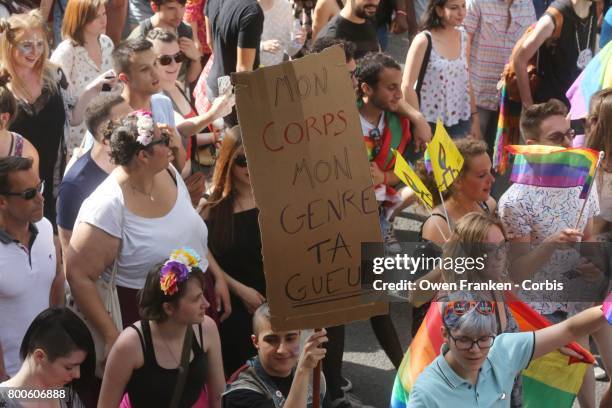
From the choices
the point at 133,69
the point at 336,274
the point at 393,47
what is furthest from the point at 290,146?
the point at 393,47

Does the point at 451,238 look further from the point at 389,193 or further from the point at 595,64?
the point at 595,64

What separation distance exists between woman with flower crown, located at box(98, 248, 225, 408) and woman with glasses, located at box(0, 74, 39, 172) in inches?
54.7

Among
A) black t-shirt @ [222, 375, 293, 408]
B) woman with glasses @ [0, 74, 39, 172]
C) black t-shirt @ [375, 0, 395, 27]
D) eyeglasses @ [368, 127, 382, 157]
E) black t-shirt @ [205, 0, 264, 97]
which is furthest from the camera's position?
black t-shirt @ [375, 0, 395, 27]

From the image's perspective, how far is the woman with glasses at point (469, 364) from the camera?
12.7 feet

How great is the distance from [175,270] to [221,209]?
92 centimetres

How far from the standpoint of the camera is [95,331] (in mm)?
4578

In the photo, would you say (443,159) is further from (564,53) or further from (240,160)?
(564,53)

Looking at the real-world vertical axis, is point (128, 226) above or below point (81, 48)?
below

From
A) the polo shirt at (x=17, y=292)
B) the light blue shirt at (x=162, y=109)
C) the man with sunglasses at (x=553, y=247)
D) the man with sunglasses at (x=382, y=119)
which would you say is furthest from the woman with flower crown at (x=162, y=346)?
the man with sunglasses at (x=382, y=119)

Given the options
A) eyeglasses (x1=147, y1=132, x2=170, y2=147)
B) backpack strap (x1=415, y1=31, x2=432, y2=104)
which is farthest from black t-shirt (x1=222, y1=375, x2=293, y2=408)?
backpack strap (x1=415, y1=31, x2=432, y2=104)

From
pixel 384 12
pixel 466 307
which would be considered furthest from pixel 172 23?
pixel 466 307

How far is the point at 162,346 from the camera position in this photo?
418 centimetres

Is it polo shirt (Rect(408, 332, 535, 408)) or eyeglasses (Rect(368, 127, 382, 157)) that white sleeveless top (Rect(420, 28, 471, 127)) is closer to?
eyeglasses (Rect(368, 127, 382, 157))

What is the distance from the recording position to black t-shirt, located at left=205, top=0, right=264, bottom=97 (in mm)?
7082
